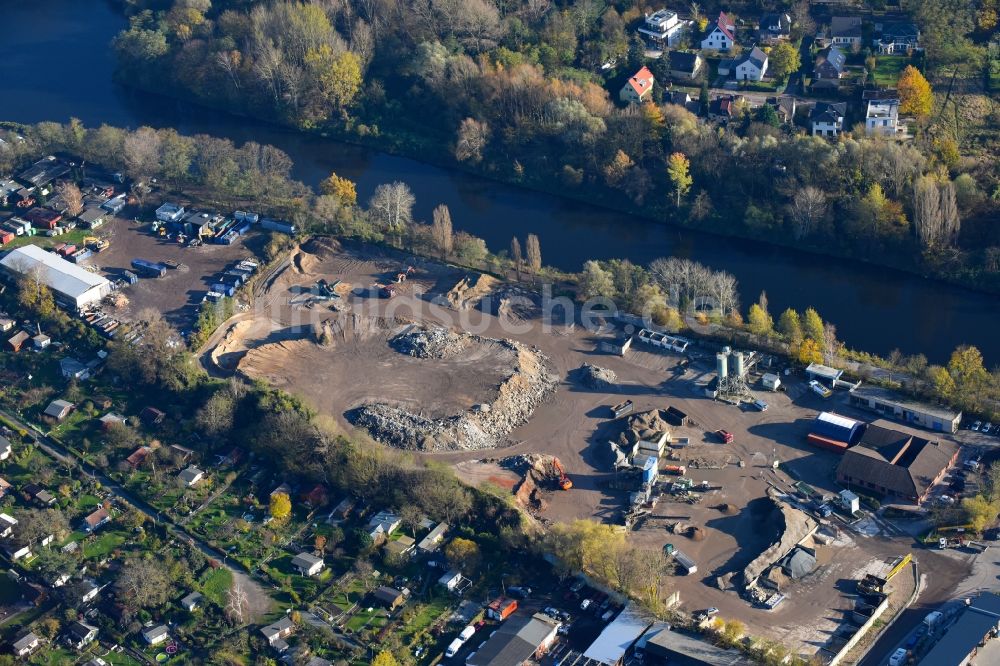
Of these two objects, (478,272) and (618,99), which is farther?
(618,99)

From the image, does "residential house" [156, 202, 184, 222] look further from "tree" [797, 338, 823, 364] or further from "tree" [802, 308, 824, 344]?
"tree" [797, 338, 823, 364]

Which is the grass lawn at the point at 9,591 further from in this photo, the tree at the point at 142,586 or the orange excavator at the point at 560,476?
the orange excavator at the point at 560,476

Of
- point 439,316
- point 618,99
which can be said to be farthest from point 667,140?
point 439,316

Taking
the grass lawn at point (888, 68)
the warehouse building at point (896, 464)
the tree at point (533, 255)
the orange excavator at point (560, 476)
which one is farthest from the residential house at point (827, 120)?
the orange excavator at point (560, 476)

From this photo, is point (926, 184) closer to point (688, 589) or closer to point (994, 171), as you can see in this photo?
point (994, 171)

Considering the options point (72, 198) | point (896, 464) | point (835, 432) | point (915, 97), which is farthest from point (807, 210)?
point (72, 198)

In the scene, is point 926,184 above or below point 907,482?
above
